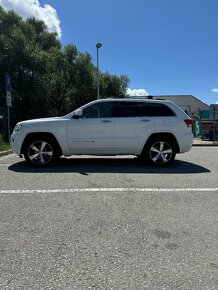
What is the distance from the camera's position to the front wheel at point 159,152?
30.8 feet

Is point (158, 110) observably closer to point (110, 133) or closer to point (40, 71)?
point (110, 133)

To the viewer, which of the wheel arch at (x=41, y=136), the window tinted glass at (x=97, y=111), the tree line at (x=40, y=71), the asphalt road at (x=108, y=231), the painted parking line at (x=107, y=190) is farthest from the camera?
the tree line at (x=40, y=71)

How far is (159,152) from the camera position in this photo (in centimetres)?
939


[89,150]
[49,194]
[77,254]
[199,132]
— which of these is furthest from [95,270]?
[199,132]

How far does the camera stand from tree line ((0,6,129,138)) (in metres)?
26.1

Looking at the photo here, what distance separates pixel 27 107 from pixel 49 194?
21155mm

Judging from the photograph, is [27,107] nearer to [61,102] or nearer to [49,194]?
[61,102]

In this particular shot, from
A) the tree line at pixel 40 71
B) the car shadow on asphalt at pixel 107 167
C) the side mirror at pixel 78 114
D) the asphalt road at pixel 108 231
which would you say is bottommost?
the asphalt road at pixel 108 231

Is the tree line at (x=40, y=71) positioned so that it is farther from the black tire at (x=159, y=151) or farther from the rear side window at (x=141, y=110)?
the black tire at (x=159, y=151)

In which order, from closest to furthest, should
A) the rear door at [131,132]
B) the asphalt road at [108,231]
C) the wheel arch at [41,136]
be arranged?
1. the asphalt road at [108,231]
2. the wheel arch at [41,136]
3. the rear door at [131,132]

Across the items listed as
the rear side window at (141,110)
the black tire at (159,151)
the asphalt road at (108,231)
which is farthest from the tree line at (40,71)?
the asphalt road at (108,231)

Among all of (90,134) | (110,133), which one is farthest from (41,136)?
(110,133)

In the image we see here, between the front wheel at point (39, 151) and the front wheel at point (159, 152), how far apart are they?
99.2 inches

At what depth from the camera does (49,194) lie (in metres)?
6.25
